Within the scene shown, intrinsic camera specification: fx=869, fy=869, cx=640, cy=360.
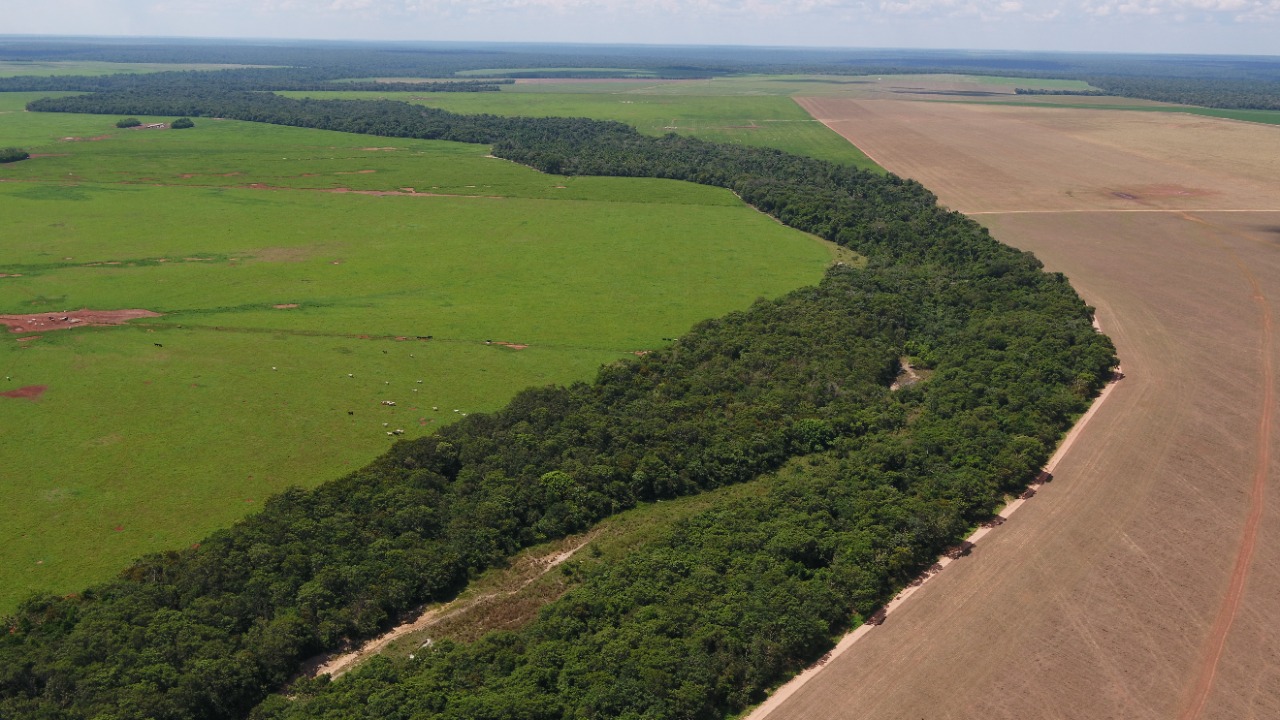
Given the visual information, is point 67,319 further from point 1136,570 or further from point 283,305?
point 1136,570

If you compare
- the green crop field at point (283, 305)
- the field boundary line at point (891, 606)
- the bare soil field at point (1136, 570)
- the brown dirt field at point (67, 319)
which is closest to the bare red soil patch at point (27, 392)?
the green crop field at point (283, 305)

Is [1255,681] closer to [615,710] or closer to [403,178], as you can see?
[615,710]

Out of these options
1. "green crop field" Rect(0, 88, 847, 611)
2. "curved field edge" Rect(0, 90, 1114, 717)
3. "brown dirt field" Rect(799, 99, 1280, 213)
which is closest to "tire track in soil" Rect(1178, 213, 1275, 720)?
"curved field edge" Rect(0, 90, 1114, 717)

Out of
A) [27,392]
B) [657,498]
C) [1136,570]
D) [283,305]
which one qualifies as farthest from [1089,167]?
[27,392]

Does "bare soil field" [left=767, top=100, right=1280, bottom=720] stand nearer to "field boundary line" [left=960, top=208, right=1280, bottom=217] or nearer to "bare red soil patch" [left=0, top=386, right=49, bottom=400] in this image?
"field boundary line" [left=960, top=208, right=1280, bottom=217]

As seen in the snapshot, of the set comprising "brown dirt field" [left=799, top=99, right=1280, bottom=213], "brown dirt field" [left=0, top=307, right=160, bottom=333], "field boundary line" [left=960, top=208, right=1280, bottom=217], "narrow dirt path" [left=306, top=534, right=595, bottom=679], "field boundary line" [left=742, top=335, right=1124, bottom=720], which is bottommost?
"narrow dirt path" [left=306, top=534, right=595, bottom=679]
